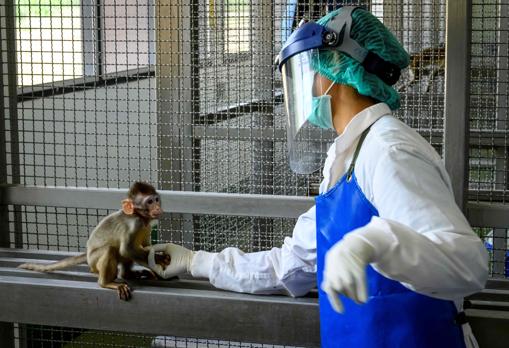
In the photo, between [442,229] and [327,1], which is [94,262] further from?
[327,1]

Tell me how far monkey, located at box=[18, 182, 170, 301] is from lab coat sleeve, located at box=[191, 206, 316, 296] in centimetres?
22

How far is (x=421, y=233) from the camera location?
1644mm

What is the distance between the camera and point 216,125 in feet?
15.4

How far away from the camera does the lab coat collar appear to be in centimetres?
205

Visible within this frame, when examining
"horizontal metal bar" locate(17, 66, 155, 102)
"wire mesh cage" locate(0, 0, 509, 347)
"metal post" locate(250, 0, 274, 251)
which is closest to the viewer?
"horizontal metal bar" locate(17, 66, 155, 102)

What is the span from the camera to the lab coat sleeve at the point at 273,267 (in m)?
2.38

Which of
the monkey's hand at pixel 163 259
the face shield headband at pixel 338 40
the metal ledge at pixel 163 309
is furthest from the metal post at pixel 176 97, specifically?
the face shield headband at pixel 338 40

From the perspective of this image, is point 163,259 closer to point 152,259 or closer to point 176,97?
point 152,259

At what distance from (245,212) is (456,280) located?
4.86 feet

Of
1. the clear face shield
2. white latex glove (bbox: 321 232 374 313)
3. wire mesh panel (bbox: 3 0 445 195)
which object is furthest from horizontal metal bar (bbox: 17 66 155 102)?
white latex glove (bbox: 321 232 374 313)

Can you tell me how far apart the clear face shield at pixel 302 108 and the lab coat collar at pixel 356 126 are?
0.12 m

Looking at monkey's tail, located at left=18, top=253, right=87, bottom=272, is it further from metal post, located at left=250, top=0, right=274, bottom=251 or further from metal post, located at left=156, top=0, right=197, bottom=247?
metal post, located at left=250, top=0, right=274, bottom=251

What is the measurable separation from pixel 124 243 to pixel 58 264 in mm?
253

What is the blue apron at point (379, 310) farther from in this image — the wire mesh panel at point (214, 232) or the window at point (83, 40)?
the wire mesh panel at point (214, 232)
